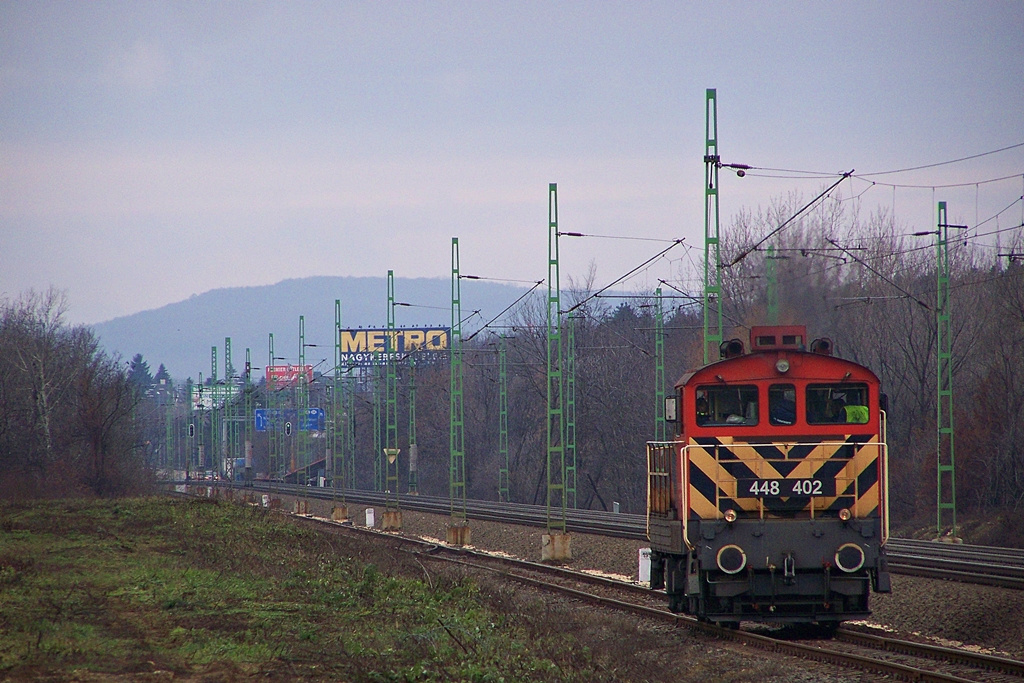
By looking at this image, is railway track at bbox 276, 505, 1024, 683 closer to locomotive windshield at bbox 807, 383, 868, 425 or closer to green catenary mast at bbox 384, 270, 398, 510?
locomotive windshield at bbox 807, 383, 868, 425

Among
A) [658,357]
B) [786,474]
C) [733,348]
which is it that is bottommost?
[786,474]

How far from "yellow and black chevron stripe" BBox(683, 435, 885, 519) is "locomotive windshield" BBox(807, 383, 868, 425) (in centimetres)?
40

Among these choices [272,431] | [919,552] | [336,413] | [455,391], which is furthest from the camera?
[272,431]

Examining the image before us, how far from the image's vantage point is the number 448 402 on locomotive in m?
13.8

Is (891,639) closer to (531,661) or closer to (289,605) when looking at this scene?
(531,661)

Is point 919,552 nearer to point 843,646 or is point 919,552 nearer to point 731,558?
point 843,646

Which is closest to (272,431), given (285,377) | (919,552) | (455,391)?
(455,391)

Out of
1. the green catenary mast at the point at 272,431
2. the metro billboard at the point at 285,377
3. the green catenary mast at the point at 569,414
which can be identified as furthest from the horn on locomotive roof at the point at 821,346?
the green catenary mast at the point at 272,431

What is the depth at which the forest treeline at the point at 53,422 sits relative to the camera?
5603 cm

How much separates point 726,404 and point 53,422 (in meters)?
58.7

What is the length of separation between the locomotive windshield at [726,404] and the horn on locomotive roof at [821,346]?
113 cm

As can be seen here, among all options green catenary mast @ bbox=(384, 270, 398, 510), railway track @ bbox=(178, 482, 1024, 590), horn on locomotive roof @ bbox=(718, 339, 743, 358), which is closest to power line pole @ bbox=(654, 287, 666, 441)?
railway track @ bbox=(178, 482, 1024, 590)

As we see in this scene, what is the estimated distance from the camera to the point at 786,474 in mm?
14008

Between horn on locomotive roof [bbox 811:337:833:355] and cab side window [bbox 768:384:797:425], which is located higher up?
horn on locomotive roof [bbox 811:337:833:355]
